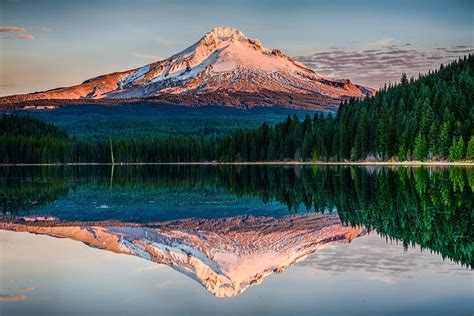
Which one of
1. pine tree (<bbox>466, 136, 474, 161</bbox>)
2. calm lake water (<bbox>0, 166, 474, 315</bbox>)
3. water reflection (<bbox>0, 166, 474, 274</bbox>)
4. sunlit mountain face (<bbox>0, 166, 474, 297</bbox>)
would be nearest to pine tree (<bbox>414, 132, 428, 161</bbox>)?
pine tree (<bbox>466, 136, 474, 161</bbox>)

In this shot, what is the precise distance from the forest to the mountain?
235 ft

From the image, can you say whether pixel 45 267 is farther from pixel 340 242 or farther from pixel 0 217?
pixel 0 217

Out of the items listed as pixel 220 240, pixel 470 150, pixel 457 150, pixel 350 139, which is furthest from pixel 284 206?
pixel 350 139

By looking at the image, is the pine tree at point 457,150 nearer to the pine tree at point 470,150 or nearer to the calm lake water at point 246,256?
the pine tree at point 470,150

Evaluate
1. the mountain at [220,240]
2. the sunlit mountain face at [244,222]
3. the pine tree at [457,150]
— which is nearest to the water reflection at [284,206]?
the sunlit mountain face at [244,222]

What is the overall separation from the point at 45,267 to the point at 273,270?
279 inches

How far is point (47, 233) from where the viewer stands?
34.1 meters

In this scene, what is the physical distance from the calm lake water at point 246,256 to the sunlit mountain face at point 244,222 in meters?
0.09

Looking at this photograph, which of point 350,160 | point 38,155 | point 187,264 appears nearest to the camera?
point 187,264

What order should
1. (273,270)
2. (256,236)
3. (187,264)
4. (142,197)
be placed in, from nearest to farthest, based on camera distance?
(273,270) → (187,264) → (256,236) → (142,197)

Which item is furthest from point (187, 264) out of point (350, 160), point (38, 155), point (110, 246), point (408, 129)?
point (38, 155)

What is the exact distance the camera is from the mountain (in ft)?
78.6

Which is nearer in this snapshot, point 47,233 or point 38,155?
point 47,233

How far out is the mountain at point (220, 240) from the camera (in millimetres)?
23952
